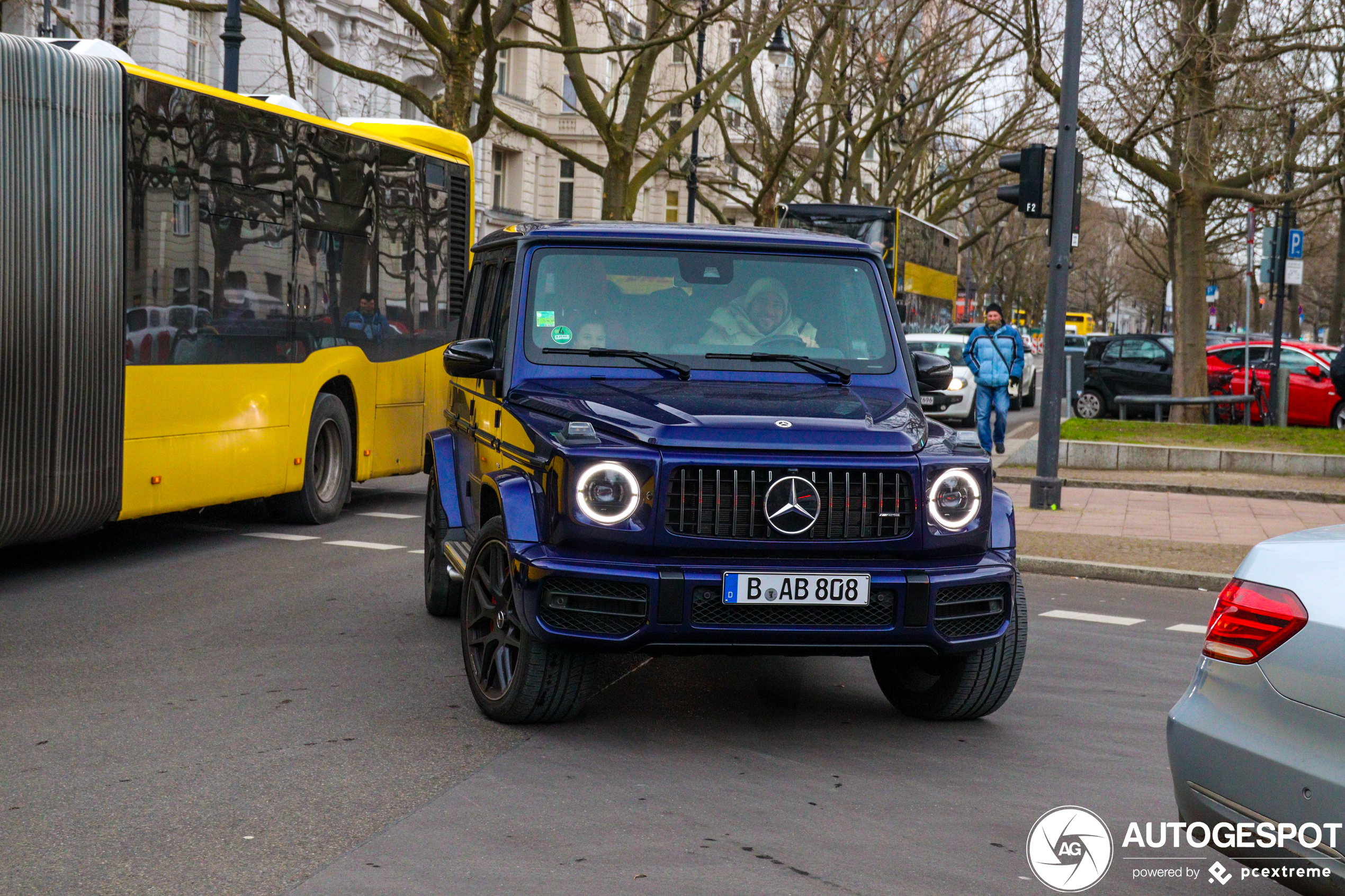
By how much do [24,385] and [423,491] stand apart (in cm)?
636

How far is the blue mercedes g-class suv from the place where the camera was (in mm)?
5449

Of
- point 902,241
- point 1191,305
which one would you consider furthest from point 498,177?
point 1191,305

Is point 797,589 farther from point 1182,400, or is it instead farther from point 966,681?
point 1182,400

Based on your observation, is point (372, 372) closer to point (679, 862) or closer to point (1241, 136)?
point (679, 862)

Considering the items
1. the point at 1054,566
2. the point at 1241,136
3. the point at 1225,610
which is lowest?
the point at 1054,566

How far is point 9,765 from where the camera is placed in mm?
5293

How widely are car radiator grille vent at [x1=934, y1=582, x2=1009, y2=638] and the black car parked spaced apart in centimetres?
2369

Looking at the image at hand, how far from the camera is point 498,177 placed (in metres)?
53.3

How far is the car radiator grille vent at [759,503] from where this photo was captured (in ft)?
17.9

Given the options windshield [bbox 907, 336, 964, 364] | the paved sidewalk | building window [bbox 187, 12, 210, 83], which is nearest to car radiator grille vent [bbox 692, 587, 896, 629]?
the paved sidewalk

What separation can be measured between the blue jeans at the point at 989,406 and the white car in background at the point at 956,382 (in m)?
4.08

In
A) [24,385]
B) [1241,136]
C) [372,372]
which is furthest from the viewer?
[1241,136]

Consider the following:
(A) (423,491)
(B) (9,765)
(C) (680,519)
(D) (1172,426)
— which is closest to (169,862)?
(B) (9,765)

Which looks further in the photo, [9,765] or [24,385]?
[24,385]
